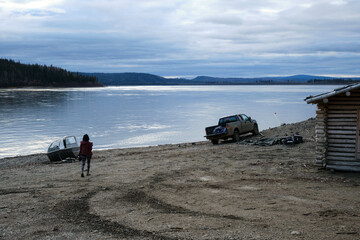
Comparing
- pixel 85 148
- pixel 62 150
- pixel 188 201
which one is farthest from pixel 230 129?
pixel 188 201

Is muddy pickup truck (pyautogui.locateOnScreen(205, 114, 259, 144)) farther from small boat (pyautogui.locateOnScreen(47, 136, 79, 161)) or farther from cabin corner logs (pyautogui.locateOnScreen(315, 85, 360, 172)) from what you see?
cabin corner logs (pyautogui.locateOnScreen(315, 85, 360, 172))

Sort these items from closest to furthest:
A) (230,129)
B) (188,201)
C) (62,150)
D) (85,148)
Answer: (188,201)
(85,148)
(62,150)
(230,129)

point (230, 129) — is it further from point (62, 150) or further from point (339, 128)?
point (339, 128)

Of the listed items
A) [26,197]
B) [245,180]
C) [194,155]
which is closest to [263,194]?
[245,180]

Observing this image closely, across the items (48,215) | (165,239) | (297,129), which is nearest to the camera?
(165,239)

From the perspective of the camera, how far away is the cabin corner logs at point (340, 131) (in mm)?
15172

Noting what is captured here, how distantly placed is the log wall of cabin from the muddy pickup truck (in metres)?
12.0

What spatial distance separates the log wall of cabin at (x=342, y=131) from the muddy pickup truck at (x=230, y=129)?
39.5ft

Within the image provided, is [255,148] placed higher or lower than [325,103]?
lower

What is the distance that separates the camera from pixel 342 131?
1541 centimetres

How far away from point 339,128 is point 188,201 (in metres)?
7.42

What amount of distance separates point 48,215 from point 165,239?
13.4 ft

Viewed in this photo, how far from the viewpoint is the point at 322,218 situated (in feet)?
32.0

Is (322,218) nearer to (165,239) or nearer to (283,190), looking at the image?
(283,190)
